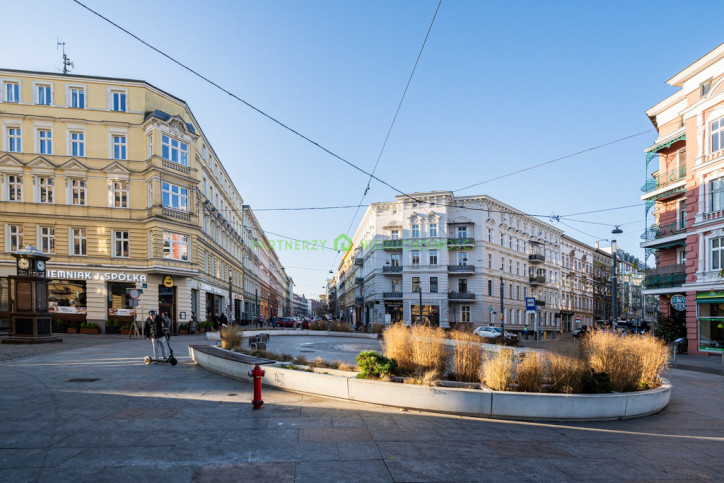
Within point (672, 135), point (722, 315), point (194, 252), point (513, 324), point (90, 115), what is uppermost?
point (90, 115)

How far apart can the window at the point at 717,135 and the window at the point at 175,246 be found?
3284cm

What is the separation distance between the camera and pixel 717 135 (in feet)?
72.8

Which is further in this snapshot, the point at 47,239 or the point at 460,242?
the point at 460,242

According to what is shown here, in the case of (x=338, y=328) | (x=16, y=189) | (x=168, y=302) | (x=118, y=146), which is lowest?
(x=338, y=328)

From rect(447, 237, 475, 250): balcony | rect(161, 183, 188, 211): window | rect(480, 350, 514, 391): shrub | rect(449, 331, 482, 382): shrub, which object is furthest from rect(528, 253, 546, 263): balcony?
rect(480, 350, 514, 391): shrub

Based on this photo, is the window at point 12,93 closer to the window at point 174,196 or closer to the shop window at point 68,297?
the window at point 174,196

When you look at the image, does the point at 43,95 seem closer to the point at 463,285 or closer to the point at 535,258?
the point at 463,285

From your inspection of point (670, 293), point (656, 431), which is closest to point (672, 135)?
point (670, 293)

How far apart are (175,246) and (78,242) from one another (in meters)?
6.25

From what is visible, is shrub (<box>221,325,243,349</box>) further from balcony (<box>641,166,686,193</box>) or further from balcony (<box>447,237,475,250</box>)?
balcony (<box>447,237,475,250</box>)

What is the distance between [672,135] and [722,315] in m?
10.9

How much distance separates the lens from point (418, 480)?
4.73 m

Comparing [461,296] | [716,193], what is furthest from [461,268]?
[716,193]

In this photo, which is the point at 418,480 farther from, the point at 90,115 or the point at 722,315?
the point at 90,115
